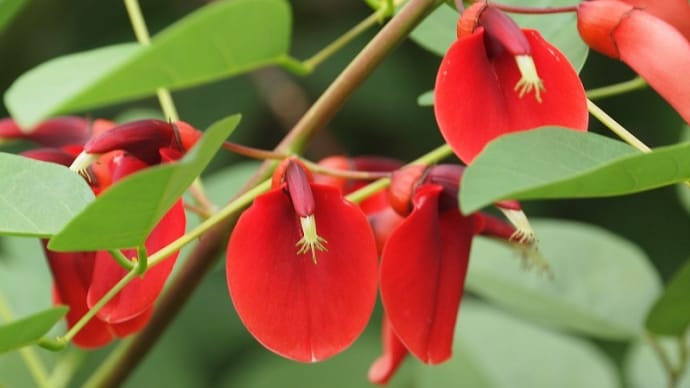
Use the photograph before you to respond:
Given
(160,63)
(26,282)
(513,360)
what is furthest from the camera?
(513,360)

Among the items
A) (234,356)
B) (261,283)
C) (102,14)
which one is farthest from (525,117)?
(102,14)

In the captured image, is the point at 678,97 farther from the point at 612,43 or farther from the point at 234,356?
the point at 234,356

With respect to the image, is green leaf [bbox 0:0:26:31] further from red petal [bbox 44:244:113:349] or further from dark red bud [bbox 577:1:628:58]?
dark red bud [bbox 577:1:628:58]

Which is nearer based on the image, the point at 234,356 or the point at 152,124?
the point at 152,124

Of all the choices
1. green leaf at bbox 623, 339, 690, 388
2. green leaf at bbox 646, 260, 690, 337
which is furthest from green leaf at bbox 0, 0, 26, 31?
green leaf at bbox 623, 339, 690, 388

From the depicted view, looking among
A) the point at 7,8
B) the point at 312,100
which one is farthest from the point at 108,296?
the point at 312,100

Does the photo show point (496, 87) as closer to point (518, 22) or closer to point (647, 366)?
point (518, 22)

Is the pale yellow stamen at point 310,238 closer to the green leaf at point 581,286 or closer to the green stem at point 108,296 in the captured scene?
the green stem at point 108,296
